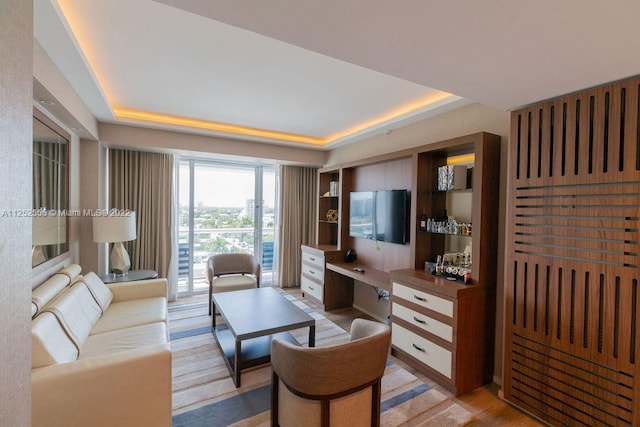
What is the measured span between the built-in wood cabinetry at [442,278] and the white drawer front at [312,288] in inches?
32.0

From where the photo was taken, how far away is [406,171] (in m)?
3.35

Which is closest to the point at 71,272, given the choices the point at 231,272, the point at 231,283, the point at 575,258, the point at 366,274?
the point at 231,283

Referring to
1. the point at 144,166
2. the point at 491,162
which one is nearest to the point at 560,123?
the point at 491,162

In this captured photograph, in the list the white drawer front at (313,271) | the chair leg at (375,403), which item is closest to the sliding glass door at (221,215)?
the white drawer front at (313,271)

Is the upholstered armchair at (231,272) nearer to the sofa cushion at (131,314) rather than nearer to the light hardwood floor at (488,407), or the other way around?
the sofa cushion at (131,314)

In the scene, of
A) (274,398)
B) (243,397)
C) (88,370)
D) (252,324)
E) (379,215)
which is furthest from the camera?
(379,215)

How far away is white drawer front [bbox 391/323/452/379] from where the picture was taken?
2.35 meters

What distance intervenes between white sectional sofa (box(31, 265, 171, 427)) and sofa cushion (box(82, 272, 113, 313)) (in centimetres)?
30

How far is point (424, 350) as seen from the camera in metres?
2.53

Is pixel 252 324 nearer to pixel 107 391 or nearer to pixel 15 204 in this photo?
pixel 107 391

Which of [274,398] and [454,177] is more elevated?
[454,177]

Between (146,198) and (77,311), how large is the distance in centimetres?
231

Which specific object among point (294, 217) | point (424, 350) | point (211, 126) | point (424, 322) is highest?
point (211, 126)

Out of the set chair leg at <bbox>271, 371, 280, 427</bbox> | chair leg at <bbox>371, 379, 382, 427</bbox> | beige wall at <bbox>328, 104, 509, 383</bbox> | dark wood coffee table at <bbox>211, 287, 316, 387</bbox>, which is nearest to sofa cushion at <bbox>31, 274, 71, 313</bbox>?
dark wood coffee table at <bbox>211, 287, 316, 387</bbox>
